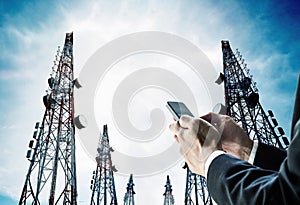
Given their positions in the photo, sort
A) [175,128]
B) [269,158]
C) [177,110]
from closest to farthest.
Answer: [269,158] → [175,128] → [177,110]

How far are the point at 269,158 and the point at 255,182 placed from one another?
0.55 m

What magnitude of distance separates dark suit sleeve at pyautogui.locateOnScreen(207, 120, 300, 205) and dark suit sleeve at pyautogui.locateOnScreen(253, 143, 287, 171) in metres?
0.39

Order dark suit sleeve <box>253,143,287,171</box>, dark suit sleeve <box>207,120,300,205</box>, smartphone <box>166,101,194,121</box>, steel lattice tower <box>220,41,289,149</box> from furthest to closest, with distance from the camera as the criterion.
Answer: steel lattice tower <box>220,41,289,149</box>
smartphone <box>166,101,194,121</box>
dark suit sleeve <box>253,143,287,171</box>
dark suit sleeve <box>207,120,300,205</box>

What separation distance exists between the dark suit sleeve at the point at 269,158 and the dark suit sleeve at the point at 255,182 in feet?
1.26

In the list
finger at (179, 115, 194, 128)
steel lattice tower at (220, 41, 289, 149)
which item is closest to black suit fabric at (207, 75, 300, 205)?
finger at (179, 115, 194, 128)

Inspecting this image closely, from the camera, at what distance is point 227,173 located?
712mm

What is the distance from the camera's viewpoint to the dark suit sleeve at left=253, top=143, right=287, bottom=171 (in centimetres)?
105

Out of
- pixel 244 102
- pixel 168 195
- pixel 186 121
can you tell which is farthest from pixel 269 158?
pixel 168 195

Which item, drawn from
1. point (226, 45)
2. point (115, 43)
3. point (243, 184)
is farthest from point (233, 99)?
point (243, 184)

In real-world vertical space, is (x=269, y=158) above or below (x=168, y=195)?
below

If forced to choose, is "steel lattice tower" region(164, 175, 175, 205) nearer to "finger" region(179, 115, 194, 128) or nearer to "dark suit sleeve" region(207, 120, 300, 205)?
"finger" region(179, 115, 194, 128)

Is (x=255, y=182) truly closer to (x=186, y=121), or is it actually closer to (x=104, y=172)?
(x=186, y=121)

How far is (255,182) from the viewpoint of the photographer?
24.1 inches

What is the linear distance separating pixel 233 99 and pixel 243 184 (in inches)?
568
